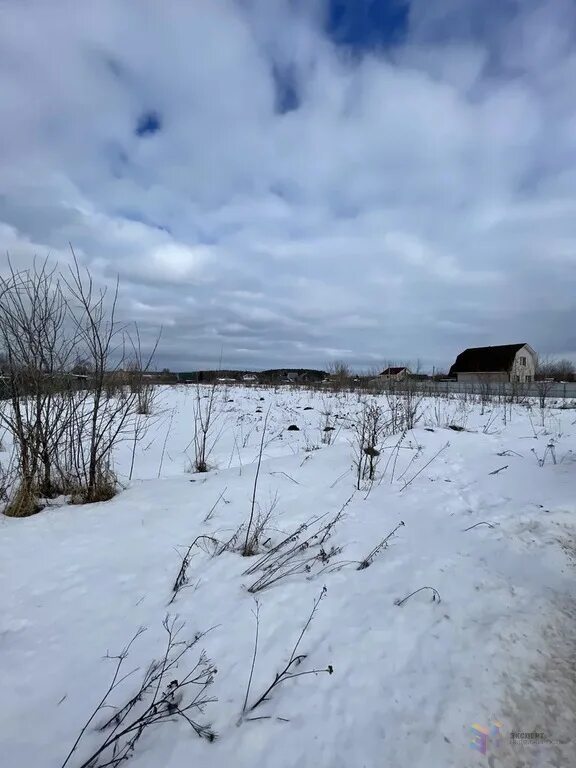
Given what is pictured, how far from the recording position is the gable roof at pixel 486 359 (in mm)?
34656

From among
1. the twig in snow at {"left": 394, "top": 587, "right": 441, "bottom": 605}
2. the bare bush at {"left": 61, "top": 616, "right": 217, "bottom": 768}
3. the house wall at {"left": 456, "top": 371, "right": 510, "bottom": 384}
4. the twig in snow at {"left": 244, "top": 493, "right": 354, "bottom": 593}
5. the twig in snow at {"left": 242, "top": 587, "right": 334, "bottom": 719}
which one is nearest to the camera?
the bare bush at {"left": 61, "top": 616, "right": 217, "bottom": 768}

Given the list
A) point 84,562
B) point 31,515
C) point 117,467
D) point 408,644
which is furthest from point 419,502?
point 117,467

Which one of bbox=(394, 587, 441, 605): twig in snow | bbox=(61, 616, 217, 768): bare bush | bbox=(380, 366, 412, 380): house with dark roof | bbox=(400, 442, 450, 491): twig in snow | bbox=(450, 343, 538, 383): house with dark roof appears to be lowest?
bbox=(61, 616, 217, 768): bare bush

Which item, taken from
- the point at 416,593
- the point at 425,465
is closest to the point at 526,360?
the point at 425,465

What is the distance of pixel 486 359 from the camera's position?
3631 centimetres

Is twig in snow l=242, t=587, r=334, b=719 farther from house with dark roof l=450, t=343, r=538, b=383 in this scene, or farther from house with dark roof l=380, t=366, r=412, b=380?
house with dark roof l=450, t=343, r=538, b=383

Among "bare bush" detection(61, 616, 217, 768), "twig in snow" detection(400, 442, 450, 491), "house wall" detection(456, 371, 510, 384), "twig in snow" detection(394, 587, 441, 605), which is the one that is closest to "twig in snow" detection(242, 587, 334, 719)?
"bare bush" detection(61, 616, 217, 768)

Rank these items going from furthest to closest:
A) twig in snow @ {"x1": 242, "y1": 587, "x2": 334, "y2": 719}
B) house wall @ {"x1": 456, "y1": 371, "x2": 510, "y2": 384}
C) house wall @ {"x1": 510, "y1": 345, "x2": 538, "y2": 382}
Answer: house wall @ {"x1": 510, "y1": 345, "x2": 538, "y2": 382} → house wall @ {"x1": 456, "y1": 371, "x2": 510, "y2": 384} → twig in snow @ {"x1": 242, "y1": 587, "x2": 334, "y2": 719}

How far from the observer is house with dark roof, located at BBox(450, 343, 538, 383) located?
33812mm

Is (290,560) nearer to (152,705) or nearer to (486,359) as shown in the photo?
(152,705)

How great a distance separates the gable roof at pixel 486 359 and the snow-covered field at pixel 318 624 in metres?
34.8

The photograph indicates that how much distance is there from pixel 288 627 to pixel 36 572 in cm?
178

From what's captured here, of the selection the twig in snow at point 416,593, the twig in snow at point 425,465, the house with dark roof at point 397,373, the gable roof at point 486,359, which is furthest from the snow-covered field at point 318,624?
the gable roof at point 486,359

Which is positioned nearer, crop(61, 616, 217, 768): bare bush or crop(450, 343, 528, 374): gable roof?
crop(61, 616, 217, 768): bare bush
